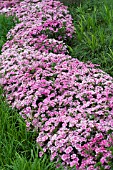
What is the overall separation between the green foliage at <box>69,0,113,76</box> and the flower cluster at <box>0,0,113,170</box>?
Result: 16 centimetres

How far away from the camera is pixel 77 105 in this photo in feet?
10.7

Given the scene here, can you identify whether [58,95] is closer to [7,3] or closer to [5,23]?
[5,23]

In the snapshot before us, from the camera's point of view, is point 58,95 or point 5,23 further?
point 5,23

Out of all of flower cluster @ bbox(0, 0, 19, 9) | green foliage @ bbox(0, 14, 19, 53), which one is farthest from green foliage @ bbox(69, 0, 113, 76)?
flower cluster @ bbox(0, 0, 19, 9)

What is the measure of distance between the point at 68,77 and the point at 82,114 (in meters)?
0.59

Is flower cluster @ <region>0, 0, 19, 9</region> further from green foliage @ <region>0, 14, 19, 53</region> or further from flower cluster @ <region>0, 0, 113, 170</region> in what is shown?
flower cluster @ <region>0, 0, 113, 170</region>

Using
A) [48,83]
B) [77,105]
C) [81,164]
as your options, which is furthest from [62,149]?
[48,83]

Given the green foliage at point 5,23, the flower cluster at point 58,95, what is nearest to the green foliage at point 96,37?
the flower cluster at point 58,95

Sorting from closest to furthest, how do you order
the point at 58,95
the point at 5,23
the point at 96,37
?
the point at 58,95 < the point at 96,37 < the point at 5,23

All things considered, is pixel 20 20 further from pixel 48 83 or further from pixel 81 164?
pixel 81 164

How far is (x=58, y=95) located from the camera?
3.45 meters

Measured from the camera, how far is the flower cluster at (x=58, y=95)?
2.90 m

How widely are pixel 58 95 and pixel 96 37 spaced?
4.31 feet

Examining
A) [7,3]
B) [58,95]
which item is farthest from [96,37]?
[7,3]
